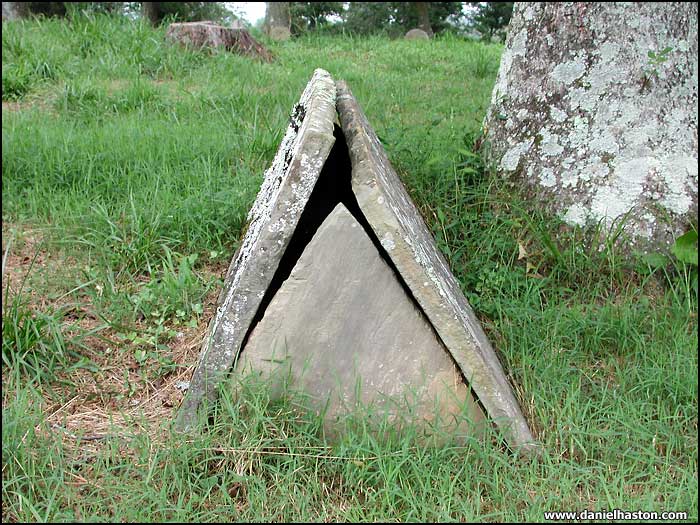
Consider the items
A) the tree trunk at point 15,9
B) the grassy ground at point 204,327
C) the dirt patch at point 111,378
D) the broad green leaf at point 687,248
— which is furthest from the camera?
the tree trunk at point 15,9

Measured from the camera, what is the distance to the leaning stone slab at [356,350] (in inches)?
92.2

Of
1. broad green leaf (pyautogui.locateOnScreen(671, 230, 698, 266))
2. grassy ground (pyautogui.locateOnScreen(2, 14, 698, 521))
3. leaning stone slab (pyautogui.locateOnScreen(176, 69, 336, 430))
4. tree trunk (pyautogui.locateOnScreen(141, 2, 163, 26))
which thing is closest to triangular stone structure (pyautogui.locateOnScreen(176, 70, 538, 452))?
leaning stone slab (pyautogui.locateOnScreen(176, 69, 336, 430))

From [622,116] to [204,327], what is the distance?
216 cm

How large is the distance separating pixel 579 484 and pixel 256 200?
6.96 feet

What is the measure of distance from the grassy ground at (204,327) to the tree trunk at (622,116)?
0.19m

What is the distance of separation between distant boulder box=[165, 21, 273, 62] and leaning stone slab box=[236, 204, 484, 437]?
5.12 meters

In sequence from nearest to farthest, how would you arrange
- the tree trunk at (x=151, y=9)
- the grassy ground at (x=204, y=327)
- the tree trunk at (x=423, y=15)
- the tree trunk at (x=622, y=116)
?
the grassy ground at (x=204, y=327) < the tree trunk at (x=622, y=116) < the tree trunk at (x=151, y=9) < the tree trunk at (x=423, y=15)

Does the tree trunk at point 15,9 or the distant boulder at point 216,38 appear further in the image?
the tree trunk at point 15,9

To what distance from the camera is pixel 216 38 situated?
6.96 m

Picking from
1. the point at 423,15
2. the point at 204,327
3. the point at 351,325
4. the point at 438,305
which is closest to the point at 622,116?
the point at 438,305

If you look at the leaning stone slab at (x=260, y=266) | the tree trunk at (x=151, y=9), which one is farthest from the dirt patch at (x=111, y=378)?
the tree trunk at (x=151, y=9)

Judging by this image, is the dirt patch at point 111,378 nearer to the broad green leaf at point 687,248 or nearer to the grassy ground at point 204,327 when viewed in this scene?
the grassy ground at point 204,327

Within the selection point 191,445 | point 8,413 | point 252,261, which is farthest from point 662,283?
point 8,413

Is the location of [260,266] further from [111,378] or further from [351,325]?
[111,378]
